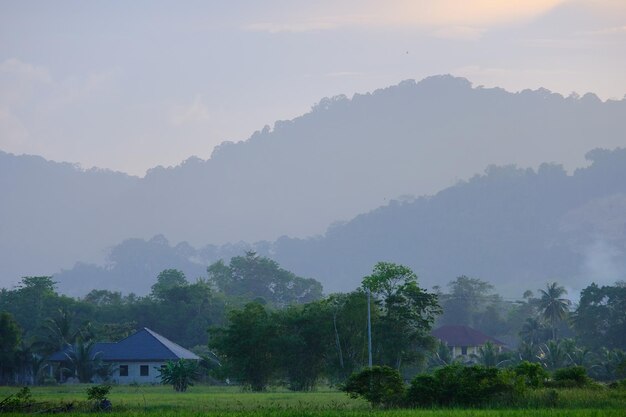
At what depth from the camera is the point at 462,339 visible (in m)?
124

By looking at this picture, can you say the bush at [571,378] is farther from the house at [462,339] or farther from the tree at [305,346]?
the house at [462,339]

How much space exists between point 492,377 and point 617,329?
66476 mm

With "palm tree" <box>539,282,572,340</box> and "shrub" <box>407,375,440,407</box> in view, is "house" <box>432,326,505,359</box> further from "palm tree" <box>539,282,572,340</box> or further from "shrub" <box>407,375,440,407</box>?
"shrub" <box>407,375,440,407</box>

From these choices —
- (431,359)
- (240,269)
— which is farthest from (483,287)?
(431,359)

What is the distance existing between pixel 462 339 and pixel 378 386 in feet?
267

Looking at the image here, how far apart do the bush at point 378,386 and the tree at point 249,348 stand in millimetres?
25938

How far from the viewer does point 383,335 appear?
6831cm

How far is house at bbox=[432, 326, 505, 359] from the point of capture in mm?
122188

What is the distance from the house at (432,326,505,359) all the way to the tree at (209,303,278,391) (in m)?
53.3

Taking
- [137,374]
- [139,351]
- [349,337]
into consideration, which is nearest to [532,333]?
[139,351]

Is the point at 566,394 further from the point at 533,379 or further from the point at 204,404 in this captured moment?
the point at 204,404

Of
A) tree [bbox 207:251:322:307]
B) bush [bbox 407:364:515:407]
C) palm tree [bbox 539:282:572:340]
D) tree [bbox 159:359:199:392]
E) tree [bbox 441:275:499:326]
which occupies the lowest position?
bush [bbox 407:364:515:407]

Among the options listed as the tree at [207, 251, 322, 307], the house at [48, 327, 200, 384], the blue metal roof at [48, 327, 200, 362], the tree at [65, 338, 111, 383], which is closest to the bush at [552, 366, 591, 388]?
the blue metal roof at [48, 327, 200, 362]

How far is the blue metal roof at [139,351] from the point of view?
275 feet
